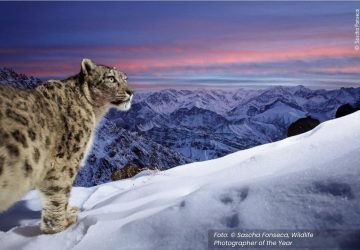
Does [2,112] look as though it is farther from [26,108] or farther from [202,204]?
[202,204]

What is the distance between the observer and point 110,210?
7664 mm

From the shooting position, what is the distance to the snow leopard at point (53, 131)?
6305 millimetres

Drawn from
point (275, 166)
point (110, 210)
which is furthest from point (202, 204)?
point (110, 210)

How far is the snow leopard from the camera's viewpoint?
630 cm

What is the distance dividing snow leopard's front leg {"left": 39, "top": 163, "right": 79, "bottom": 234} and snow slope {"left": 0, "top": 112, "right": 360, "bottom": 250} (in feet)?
0.89

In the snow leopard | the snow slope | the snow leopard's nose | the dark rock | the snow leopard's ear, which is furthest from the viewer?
the dark rock

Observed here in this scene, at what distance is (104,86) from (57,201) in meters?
2.37

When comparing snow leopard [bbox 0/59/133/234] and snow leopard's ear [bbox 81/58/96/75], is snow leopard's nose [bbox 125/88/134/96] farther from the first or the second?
snow leopard's ear [bbox 81/58/96/75]

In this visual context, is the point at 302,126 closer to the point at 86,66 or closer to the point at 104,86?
the point at 104,86

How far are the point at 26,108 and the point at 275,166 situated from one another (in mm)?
4137

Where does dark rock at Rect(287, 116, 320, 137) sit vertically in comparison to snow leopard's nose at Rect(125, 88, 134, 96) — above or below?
above

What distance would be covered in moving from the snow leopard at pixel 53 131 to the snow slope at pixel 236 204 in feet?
2.44

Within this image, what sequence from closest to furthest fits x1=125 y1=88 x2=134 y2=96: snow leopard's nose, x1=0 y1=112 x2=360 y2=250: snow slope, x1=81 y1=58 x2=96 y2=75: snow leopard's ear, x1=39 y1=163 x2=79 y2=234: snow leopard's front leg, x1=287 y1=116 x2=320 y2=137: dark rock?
x1=0 y1=112 x2=360 y2=250: snow slope, x1=39 y1=163 x2=79 y2=234: snow leopard's front leg, x1=81 y1=58 x2=96 y2=75: snow leopard's ear, x1=125 y1=88 x2=134 y2=96: snow leopard's nose, x1=287 y1=116 x2=320 y2=137: dark rock

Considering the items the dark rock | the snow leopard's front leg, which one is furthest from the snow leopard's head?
the dark rock
